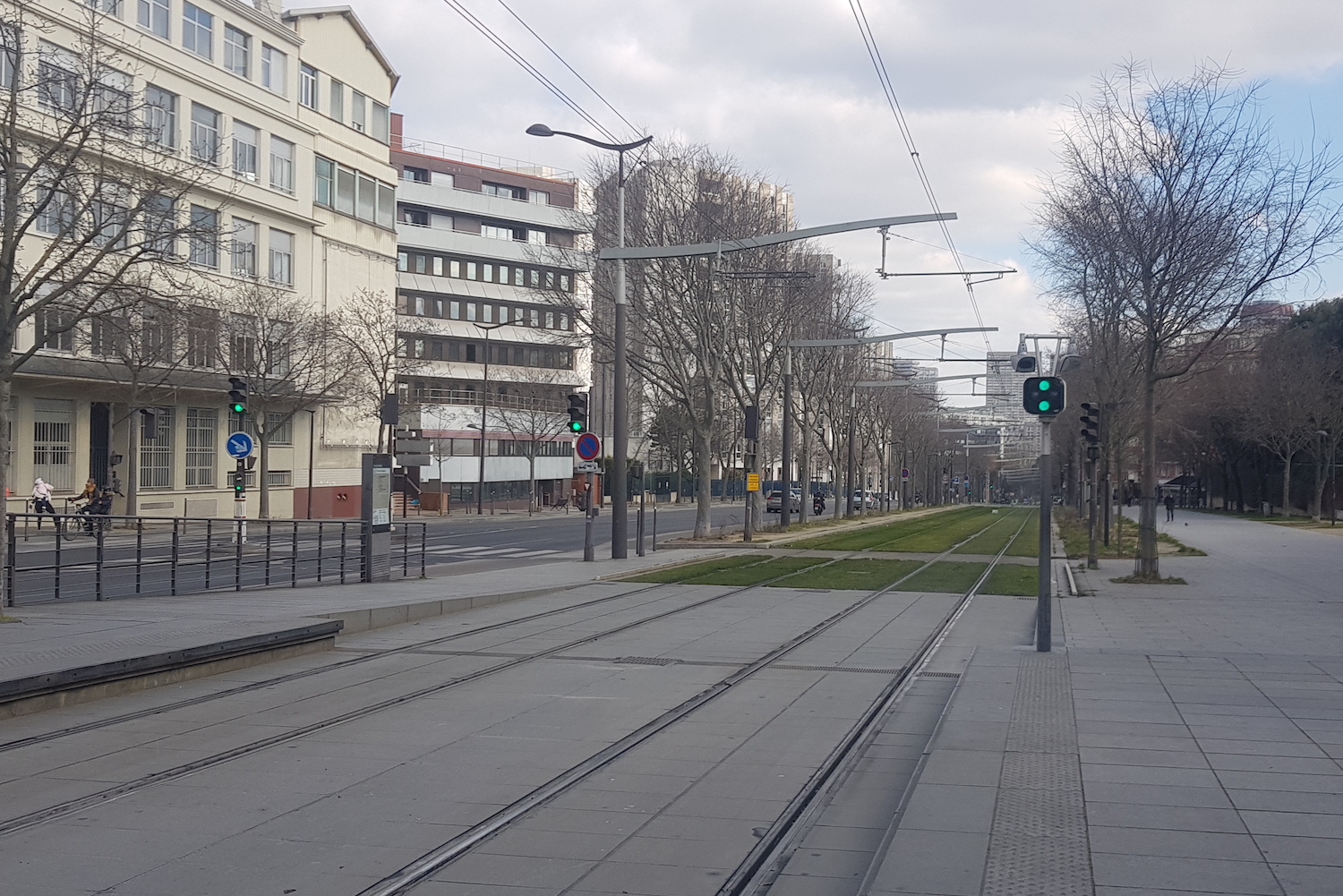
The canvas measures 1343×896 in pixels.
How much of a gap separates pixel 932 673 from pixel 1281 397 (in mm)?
59908

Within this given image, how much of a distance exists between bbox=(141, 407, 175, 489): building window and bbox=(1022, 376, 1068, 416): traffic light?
3643cm

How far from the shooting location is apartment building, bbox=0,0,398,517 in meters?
39.2

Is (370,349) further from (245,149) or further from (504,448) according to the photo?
(504,448)

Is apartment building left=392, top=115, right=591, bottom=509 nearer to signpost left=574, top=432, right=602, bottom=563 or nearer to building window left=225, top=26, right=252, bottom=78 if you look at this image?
building window left=225, top=26, right=252, bottom=78

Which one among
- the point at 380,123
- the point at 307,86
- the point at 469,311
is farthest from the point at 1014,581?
the point at 469,311

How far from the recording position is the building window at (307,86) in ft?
169

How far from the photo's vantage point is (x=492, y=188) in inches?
3319

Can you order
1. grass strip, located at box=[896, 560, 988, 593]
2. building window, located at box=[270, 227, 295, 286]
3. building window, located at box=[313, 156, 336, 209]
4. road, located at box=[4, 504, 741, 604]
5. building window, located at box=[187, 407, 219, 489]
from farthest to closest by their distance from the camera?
building window, located at box=[313, 156, 336, 209] < building window, located at box=[270, 227, 295, 286] < building window, located at box=[187, 407, 219, 489] < grass strip, located at box=[896, 560, 988, 593] < road, located at box=[4, 504, 741, 604]

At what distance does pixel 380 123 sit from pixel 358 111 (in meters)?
1.98

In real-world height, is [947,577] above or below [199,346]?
below

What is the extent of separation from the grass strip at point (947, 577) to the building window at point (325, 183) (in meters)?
34.3

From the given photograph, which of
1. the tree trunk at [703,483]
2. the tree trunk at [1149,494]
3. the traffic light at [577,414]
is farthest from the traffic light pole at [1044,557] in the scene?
the tree trunk at [703,483]

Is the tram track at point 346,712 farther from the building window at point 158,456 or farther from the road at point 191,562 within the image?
the building window at point 158,456

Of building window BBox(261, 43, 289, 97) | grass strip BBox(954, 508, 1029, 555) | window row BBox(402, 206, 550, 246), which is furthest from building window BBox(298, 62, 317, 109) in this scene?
grass strip BBox(954, 508, 1029, 555)
